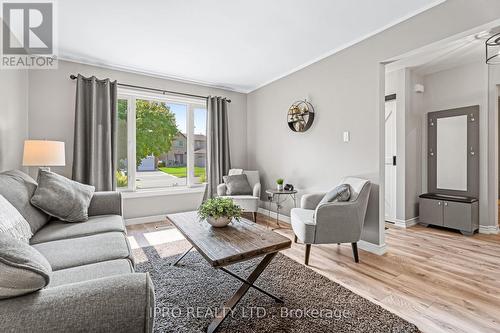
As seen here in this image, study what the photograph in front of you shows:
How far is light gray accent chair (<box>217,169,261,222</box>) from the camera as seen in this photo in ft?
12.7

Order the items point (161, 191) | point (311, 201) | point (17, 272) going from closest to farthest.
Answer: point (17, 272) → point (311, 201) → point (161, 191)

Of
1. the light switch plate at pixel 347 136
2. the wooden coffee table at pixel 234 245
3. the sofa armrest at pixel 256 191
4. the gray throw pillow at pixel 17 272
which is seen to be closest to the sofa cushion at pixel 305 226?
the wooden coffee table at pixel 234 245

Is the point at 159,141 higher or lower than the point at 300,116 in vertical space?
lower

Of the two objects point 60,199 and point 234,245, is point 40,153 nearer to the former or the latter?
point 60,199

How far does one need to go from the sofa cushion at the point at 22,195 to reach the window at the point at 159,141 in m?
1.82

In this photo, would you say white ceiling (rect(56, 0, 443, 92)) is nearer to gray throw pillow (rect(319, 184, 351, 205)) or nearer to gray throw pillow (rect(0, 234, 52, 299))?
gray throw pillow (rect(319, 184, 351, 205))

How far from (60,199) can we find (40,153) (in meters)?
0.87

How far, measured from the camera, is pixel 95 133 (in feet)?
11.4

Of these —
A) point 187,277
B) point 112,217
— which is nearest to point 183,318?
point 187,277

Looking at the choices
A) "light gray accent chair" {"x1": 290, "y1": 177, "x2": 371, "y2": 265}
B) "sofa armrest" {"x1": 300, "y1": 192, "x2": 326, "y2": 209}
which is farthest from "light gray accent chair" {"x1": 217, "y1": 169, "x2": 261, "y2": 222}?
"light gray accent chair" {"x1": 290, "y1": 177, "x2": 371, "y2": 265}

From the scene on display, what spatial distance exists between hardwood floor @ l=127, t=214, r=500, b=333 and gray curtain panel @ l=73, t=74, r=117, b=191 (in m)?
1.02

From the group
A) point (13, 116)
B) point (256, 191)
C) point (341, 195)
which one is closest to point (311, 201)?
point (341, 195)

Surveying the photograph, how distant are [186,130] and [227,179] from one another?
123 centimetres

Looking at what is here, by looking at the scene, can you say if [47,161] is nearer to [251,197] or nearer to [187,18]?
[187,18]
